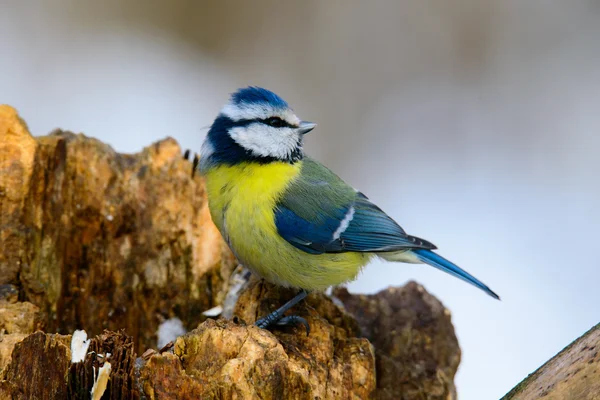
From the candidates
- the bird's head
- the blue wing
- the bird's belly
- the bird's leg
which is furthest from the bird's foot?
the bird's head

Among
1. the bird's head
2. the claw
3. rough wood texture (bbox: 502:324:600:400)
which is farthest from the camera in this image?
the bird's head

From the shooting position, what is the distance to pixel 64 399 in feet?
5.32

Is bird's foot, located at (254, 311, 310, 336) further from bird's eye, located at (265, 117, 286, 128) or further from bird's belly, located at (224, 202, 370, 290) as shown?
bird's eye, located at (265, 117, 286, 128)

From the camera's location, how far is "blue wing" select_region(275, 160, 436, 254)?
233 cm

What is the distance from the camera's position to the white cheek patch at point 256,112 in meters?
2.42

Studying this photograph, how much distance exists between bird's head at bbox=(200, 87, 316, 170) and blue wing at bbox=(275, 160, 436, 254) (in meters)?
0.13

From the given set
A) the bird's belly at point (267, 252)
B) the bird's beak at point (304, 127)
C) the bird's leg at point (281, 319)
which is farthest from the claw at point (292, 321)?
the bird's beak at point (304, 127)

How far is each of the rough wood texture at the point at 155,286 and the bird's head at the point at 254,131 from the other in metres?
0.34

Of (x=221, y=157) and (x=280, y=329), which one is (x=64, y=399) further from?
(x=221, y=157)

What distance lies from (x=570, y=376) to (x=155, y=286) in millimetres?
1497

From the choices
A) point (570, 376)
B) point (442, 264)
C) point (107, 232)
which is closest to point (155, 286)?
point (107, 232)

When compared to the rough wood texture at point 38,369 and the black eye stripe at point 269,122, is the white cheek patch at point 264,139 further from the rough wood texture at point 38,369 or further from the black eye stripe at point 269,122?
the rough wood texture at point 38,369

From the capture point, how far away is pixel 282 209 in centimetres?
234

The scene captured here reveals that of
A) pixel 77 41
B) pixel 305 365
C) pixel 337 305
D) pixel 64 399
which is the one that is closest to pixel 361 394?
pixel 305 365
